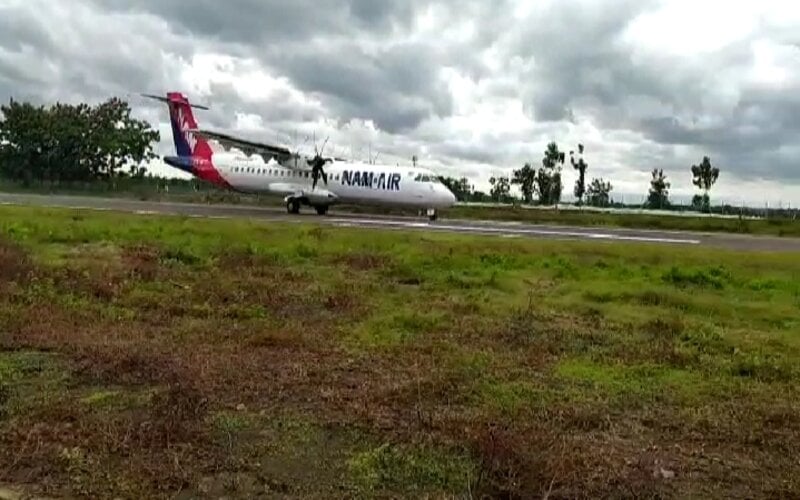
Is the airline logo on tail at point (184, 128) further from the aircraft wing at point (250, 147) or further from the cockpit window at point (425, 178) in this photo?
the cockpit window at point (425, 178)

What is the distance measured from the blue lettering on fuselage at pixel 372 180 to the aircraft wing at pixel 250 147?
384 centimetres

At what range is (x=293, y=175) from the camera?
4241cm

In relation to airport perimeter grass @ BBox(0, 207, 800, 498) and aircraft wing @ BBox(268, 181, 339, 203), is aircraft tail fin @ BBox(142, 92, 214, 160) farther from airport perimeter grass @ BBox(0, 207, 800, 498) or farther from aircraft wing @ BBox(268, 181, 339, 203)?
airport perimeter grass @ BBox(0, 207, 800, 498)

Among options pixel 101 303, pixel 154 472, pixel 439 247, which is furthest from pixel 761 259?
pixel 154 472

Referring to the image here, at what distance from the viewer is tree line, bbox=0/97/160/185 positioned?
68.6 meters

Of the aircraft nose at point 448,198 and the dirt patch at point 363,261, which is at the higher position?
the aircraft nose at point 448,198

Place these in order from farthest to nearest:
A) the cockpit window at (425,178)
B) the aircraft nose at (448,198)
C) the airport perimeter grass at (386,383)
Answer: the cockpit window at (425,178), the aircraft nose at (448,198), the airport perimeter grass at (386,383)

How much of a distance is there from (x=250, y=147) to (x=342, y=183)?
18.9ft

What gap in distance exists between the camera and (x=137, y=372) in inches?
279

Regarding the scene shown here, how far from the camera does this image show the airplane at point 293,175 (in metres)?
38.5

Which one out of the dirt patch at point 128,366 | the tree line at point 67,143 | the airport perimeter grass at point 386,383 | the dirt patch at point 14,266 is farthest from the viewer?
the tree line at point 67,143

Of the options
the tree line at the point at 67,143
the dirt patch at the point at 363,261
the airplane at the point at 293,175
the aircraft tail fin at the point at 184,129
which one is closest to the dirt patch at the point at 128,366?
the dirt patch at the point at 363,261

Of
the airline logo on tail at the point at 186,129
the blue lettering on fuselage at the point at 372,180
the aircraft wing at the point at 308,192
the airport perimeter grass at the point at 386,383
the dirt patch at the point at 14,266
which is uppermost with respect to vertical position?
the airline logo on tail at the point at 186,129

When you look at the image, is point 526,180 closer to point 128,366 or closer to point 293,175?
point 293,175
